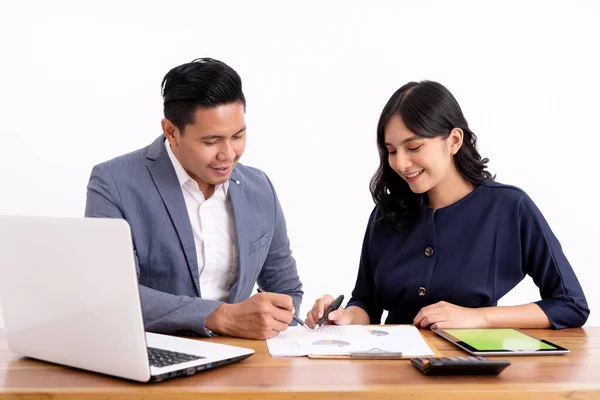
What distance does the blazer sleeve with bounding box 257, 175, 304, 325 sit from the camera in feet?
8.42

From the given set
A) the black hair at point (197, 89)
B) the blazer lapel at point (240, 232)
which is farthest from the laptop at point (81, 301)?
the black hair at point (197, 89)

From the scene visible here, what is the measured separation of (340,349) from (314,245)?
2.48m

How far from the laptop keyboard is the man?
0.46 m

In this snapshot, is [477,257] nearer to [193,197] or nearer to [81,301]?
[193,197]

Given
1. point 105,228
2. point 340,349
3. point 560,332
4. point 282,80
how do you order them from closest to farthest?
point 105,228, point 340,349, point 560,332, point 282,80

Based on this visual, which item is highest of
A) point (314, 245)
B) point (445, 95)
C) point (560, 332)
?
point (445, 95)

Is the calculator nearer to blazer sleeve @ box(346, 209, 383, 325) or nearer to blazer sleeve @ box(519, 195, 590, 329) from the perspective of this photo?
blazer sleeve @ box(519, 195, 590, 329)

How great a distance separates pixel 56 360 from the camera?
5.20 feet

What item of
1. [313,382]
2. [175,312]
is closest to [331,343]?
[313,382]

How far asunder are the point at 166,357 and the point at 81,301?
0.74 ft

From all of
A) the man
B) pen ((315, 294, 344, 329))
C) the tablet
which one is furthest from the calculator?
the man

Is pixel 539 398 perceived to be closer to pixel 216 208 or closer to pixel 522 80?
pixel 216 208

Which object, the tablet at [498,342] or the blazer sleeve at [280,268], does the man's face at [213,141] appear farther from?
the tablet at [498,342]

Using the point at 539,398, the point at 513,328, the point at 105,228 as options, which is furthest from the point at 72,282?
the point at 513,328
